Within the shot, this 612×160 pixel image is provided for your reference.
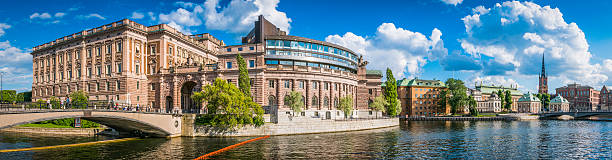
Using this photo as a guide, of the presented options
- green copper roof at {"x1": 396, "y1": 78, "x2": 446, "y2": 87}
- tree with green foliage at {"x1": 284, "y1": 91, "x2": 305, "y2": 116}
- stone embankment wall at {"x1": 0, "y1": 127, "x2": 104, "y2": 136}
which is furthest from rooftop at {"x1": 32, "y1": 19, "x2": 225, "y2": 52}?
green copper roof at {"x1": 396, "y1": 78, "x2": 446, "y2": 87}

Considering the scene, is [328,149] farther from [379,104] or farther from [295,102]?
[379,104]

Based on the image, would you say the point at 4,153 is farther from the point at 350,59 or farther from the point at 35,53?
the point at 350,59

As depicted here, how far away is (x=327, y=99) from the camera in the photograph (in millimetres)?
94438

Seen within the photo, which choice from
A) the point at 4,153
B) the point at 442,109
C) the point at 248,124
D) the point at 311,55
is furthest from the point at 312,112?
the point at 442,109

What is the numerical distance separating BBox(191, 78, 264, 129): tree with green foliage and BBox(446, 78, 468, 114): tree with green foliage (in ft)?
401

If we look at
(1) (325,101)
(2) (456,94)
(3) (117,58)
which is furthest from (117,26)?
(2) (456,94)

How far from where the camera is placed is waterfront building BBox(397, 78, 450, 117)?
580 ft

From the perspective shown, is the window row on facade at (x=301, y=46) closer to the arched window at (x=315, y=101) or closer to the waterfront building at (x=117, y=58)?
the arched window at (x=315, y=101)

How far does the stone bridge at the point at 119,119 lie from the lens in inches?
1679

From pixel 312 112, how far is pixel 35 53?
83.0m

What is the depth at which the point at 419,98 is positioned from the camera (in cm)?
17850

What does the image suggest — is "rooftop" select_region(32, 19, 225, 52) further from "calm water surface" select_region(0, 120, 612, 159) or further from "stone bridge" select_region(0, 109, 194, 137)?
"calm water surface" select_region(0, 120, 612, 159)

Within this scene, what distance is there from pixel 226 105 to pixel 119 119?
1631cm

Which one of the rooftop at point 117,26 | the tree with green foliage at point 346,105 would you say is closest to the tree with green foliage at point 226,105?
the rooftop at point 117,26
